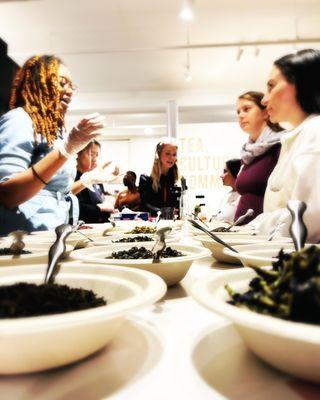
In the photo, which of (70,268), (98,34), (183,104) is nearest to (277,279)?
(70,268)

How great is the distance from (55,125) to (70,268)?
1652 mm

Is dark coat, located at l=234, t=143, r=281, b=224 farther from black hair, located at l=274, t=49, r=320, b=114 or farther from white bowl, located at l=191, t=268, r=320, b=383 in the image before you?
white bowl, located at l=191, t=268, r=320, b=383

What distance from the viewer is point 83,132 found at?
1.94 m

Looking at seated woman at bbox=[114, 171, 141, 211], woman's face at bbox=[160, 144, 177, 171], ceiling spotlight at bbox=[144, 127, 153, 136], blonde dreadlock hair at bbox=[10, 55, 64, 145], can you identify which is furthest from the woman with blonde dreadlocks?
ceiling spotlight at bbox=[144, 127, 153, 136]

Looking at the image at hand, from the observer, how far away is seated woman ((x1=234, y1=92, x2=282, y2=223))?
288 cm

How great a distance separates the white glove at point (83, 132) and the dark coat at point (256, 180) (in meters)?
1.55

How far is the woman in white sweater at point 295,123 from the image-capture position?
1.64 metres

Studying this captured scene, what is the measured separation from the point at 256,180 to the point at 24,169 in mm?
1921

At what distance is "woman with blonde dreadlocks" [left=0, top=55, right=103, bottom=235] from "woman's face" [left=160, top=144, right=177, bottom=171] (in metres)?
2.44

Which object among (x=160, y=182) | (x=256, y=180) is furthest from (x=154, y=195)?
(x=256, y=180)

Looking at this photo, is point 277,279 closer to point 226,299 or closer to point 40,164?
point 226,299

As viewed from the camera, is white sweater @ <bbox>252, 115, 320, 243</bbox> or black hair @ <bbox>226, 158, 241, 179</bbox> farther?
black hair @ <bbox>226, 158, 241, 179</bbox>

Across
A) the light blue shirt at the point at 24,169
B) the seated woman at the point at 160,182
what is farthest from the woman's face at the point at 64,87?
the seated woman at the point at 160,182

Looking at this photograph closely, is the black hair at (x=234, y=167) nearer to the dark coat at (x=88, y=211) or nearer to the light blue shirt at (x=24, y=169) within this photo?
the dark coat at (x=88, y=211)
